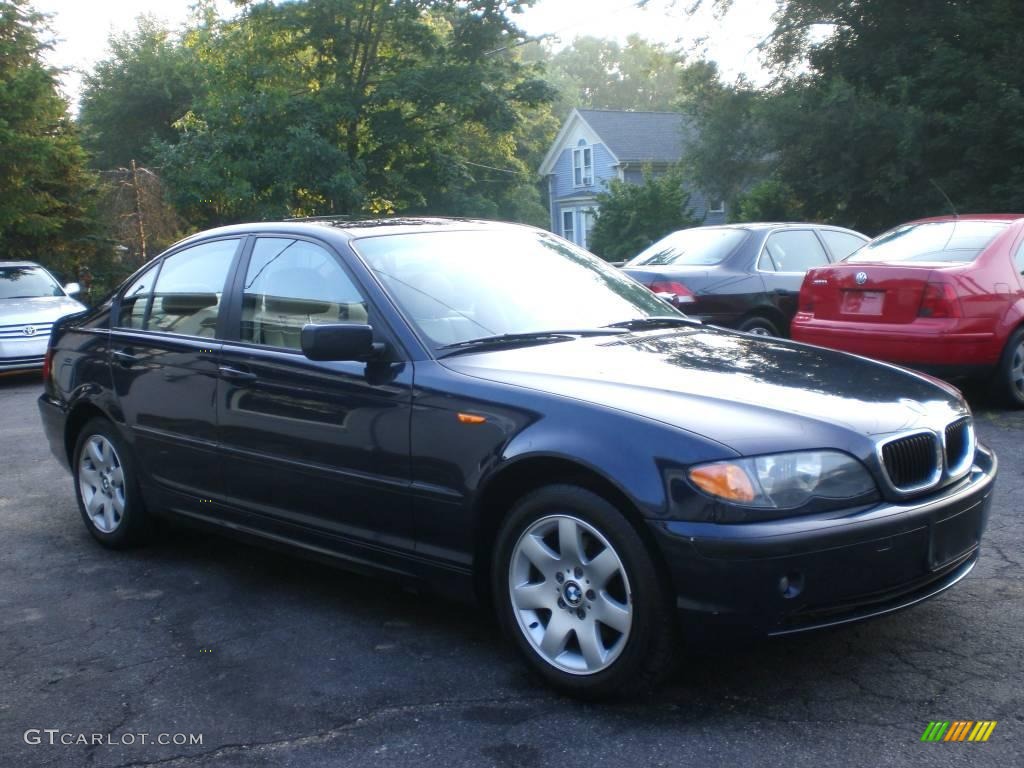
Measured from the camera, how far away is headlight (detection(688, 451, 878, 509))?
328 centimetres

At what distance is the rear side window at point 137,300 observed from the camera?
5715mm

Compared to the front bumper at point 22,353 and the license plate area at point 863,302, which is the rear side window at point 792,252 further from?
the front bumper at point 22,353

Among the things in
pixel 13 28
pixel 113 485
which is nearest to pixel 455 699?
pixel 113 485

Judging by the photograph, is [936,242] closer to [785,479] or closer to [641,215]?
[785,479]

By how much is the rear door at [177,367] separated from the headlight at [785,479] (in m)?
2.48

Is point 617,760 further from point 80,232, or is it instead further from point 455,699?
point 80,232

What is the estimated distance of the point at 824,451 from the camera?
338 cm

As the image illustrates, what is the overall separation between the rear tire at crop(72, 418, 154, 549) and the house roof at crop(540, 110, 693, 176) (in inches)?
1640

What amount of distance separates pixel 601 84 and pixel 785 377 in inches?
4091

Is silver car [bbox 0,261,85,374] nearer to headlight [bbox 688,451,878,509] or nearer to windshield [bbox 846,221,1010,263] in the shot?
windshield [bbox 846,221,1010,263]

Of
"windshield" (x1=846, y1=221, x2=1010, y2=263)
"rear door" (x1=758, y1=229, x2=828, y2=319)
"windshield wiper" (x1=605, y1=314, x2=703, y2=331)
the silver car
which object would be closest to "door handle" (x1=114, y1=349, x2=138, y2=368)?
"windshield wiper" (x1=605, y1=314, x2=703, y2=331)

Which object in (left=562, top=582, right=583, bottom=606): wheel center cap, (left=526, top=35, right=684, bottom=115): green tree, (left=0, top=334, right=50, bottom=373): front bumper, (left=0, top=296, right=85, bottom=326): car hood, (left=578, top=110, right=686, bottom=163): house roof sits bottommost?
(left=0, top=334, right=50, bottom=373): front bumper

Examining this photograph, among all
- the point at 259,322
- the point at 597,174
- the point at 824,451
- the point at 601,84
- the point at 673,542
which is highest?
the point at 601,84

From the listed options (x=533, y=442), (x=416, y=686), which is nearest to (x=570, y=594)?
(x=533, y=442)
